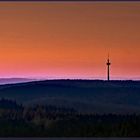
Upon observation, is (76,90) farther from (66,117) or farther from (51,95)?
(66,117)

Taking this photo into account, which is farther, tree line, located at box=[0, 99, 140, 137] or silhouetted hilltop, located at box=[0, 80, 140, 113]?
silhouetted hilltop, located at box=[0, 80, 140, 113]

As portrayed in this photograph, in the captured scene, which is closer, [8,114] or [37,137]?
[37,137]

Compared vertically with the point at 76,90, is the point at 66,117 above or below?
below

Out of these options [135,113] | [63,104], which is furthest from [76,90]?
[135,113]

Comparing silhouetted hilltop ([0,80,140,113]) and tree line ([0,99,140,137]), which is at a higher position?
silhouetted hilltop ([0,80,140,113])

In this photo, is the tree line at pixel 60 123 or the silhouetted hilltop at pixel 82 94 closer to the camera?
the tree line at pixel 60 123

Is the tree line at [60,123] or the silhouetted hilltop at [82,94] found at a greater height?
the silhouetted hilltop at [82,94]

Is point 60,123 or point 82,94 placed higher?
point 82,94

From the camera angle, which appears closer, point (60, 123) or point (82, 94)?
point (60, 123)
